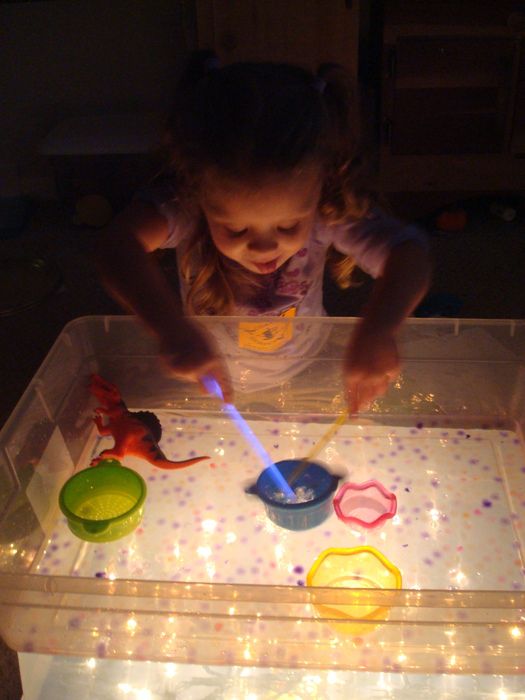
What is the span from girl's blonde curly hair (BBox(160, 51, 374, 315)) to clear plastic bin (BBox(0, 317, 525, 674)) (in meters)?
0.16

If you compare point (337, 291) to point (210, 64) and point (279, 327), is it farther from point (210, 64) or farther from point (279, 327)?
point (210, 64)

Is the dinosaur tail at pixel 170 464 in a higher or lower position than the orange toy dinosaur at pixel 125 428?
lower

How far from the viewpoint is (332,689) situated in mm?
540

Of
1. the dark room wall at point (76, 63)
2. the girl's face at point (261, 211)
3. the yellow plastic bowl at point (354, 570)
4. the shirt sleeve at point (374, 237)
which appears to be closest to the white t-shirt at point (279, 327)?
the shirt sleeve at point (374, 237)

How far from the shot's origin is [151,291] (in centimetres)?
70

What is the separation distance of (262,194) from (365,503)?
Result: 310mm

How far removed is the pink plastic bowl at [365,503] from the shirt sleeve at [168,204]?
13.8 inches

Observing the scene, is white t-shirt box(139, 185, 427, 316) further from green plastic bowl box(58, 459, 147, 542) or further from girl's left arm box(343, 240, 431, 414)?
green plastic bowl box(58, 459, 147, 542)

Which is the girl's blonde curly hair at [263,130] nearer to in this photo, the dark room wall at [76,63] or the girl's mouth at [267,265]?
the girl's mouth at [267,265]

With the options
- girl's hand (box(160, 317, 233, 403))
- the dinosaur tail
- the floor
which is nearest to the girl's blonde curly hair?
girl's hand (box(160, 317, 233, 403))

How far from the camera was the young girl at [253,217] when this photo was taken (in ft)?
1.98

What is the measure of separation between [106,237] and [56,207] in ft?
4.21

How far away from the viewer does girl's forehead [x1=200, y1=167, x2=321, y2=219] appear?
60cm

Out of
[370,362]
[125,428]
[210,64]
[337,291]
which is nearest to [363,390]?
[370,362]
